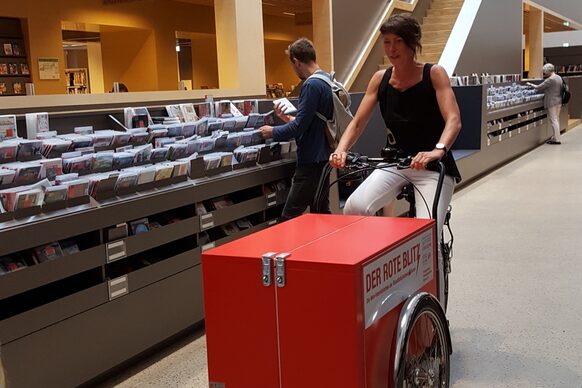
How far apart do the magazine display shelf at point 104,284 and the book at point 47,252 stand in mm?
36

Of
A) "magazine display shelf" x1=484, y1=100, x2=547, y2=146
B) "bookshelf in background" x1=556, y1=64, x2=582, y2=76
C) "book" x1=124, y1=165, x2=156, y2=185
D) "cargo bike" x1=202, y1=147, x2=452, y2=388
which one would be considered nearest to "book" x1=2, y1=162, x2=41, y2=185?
"book" x1=124, y1=165, x2=156, y2=185

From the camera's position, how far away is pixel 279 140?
14.6 feet

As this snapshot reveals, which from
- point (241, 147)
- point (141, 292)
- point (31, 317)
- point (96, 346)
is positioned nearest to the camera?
point (31, 317)

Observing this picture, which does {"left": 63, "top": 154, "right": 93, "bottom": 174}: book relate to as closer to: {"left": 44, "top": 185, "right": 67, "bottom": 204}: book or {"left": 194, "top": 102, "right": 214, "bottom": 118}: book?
{"left": 44, "top": 185, "right": 67, "bottom": 204}: book

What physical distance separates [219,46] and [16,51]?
6219mm

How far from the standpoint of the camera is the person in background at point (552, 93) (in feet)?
44.5

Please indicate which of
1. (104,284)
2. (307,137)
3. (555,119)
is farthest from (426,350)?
(555,119)

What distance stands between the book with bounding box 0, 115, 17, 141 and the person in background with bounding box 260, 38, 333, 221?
Result: 1766 millimetres

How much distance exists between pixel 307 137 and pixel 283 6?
10900 mm

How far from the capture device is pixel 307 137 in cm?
442

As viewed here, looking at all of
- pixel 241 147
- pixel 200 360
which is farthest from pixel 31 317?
pixel 241 147

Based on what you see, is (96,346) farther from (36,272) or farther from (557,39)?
(557,39)

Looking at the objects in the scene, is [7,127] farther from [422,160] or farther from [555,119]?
[555,119]

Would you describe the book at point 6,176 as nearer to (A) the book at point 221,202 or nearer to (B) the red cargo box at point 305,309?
→ (B) the red cargo box at point 305,309
